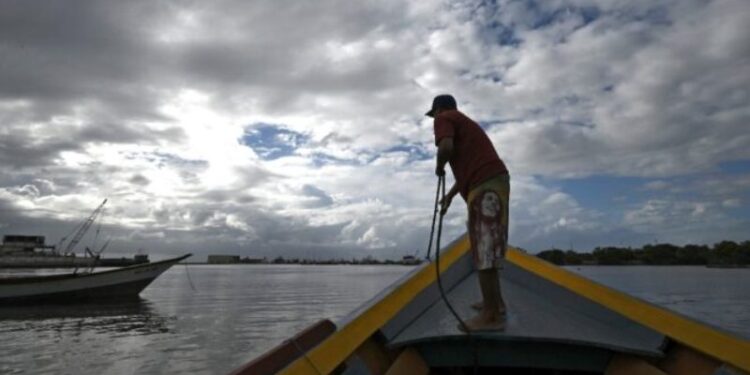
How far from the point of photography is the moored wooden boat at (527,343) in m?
2.81

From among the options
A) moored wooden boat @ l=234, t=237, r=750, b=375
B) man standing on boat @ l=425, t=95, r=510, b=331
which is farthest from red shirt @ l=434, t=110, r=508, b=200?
moored wooden boat @ l=234, t=237, r=750, b=375

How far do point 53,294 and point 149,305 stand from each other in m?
4.30

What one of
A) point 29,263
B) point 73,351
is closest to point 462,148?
point 73,351

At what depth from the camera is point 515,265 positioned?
15.8 ft

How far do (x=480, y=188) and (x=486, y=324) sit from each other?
3.38ft

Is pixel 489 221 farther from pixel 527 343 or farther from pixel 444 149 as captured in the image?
pixel 527 343

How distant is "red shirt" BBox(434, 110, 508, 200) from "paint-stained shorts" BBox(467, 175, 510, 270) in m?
0.08

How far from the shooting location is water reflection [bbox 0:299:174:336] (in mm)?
15281

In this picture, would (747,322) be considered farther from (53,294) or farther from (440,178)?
(53,294)

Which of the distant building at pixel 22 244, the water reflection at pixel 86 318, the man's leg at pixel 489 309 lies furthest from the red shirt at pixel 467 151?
the distant building at pixel 22 244

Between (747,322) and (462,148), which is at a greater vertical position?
(462,148)

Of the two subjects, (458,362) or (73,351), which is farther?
(73,351)

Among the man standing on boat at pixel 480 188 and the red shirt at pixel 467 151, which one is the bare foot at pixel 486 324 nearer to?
the man standing on boat at pixel 480 188

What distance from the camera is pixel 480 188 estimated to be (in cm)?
353
